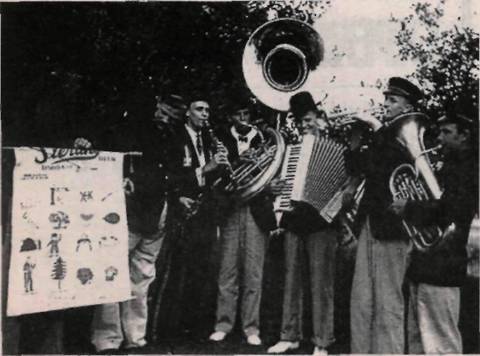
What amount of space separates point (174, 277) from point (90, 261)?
2.43 ft

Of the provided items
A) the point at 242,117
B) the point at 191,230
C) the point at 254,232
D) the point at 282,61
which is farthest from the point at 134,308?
the point at 282,61

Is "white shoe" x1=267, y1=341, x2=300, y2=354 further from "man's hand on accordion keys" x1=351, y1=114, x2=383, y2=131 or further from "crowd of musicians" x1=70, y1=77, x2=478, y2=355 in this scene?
"man's hand on accordion keys" x1=351, y1=114, x2=383, y2=131

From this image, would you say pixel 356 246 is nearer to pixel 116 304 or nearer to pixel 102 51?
pixel 116 304

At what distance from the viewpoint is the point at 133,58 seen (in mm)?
6477

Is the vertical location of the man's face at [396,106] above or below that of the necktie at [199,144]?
above

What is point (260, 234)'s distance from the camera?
637 centimetres

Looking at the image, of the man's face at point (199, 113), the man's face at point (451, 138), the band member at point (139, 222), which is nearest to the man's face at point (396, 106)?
the man's face at point (451, 138)

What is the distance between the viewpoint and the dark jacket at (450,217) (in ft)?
19.8

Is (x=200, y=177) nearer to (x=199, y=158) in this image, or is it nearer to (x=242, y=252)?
(x=199, y=158)

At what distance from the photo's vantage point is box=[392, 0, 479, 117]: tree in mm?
6352

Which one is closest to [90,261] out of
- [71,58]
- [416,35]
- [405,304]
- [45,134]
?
[45,134]

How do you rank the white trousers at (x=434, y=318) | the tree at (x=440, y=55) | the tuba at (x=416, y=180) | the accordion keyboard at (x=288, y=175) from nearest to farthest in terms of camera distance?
the white trousers at (x=434, y=318) → the tuba at (x=416, y=180) → the accordion keyboard at (x=288, y=175) → the tree at (x=440, y=55)

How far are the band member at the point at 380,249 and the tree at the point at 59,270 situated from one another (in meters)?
2.49

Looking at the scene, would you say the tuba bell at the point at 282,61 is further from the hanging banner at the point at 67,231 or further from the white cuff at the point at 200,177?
the hanging banner at the point at 67,231
